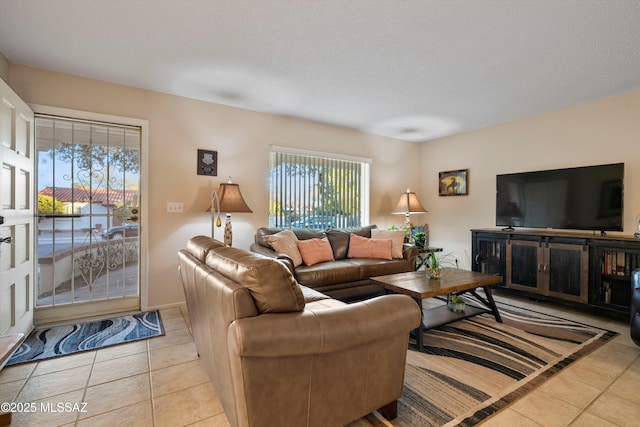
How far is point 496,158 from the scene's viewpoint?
166 inches

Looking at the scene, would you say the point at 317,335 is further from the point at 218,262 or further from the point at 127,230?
the point at 127,230

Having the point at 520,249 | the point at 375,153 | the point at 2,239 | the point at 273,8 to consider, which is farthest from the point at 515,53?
the point at 2,239

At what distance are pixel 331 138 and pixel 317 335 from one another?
3618 mm

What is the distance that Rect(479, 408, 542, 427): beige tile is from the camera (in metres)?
1.48

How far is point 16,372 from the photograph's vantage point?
195cm

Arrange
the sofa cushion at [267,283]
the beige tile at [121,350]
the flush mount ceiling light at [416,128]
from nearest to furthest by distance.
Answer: the sofa cushion at [267,283], the beige tile at [121,350], the flush mount ceiling light at [416,128]

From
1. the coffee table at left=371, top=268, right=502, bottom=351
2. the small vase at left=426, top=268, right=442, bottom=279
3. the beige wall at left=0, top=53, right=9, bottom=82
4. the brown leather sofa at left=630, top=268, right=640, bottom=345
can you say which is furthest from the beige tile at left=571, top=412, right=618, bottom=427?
the beige wall at left=0, top=53, right=9, bottom=82

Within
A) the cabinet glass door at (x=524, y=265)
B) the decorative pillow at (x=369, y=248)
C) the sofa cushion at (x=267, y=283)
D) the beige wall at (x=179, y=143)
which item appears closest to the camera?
the sofa cushion at (x=267, y=283)

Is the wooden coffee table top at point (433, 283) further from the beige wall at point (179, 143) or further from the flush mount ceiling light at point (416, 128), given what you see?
the flush mount ceiling light at point (416, 128)

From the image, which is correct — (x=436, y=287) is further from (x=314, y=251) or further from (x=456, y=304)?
(x=314, y=251)

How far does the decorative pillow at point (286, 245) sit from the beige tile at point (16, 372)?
201 cm

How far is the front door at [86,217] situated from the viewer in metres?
2.78

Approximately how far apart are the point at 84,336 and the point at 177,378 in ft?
4.05

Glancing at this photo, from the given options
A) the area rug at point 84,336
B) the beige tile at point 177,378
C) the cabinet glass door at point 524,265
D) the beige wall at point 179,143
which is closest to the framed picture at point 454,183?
the cabinet glass door at point 524,265
